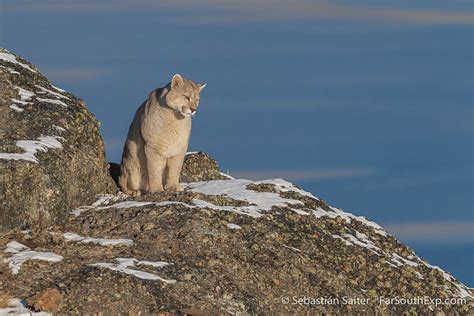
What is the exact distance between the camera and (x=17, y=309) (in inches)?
454

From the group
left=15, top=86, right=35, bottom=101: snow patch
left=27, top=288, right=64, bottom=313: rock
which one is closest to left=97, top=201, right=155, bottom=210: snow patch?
left=15, top=86, right=35, bottom=101: snow patch

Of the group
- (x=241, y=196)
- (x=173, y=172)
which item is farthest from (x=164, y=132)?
(x=241, y=196)

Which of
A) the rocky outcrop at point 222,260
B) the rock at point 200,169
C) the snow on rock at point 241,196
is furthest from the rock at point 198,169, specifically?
the rocky outcrop at point 222,260

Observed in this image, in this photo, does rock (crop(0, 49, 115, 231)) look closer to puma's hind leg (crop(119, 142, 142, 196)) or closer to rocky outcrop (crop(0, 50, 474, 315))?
rocky outcrop (crop(0, 50, 474, 315))

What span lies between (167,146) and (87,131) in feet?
4.40

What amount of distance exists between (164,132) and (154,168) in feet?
2.05

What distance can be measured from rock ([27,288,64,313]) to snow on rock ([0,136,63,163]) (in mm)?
3545

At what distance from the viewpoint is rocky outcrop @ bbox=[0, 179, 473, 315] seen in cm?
1226

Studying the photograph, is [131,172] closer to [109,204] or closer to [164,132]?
[164,132]

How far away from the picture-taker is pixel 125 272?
12492 millimetres

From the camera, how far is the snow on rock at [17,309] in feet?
37.6

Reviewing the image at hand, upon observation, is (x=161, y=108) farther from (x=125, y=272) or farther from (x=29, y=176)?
(x=125, y=272)

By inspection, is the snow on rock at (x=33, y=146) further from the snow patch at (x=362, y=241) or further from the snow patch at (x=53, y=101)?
the snow patch at (x=362, y=241)

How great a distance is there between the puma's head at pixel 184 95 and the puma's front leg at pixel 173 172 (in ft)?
3.01
